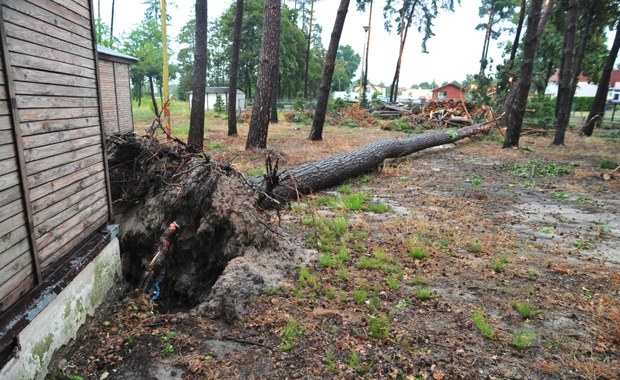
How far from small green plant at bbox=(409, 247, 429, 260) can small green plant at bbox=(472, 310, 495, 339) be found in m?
1.12

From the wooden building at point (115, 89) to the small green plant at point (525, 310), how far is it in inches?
507

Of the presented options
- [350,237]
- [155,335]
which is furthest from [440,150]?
[155,335]

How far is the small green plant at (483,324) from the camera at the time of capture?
2943mm

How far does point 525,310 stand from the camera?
3215 mm

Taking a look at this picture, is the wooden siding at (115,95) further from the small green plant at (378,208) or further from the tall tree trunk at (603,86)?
the tall tree trunk at (603,86)

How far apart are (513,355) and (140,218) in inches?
171

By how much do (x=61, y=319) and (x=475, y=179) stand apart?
7969mm

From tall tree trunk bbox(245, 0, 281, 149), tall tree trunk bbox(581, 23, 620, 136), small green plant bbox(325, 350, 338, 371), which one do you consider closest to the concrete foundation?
small green plant bbox(325, 350, 338, 371)

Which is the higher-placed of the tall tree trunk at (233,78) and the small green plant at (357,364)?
the tall tree trunk at (233,78)

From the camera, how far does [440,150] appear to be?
12.7 metres

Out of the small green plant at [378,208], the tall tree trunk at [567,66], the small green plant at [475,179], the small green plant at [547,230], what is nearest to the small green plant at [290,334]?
the small green plant at [378,208]

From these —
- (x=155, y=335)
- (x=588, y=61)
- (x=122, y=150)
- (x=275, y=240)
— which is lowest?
(x=155, y=335)

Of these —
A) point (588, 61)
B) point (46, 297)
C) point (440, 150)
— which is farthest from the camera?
point (588, 61)

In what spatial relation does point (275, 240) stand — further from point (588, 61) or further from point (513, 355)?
point (588, 61)
